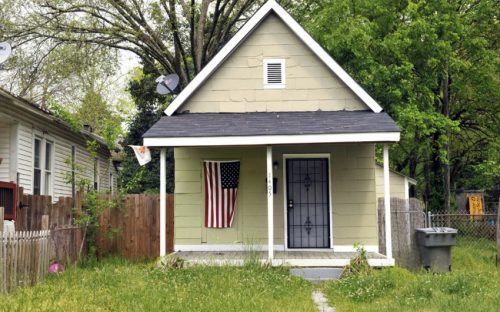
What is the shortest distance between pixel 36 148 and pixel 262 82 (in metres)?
7.94

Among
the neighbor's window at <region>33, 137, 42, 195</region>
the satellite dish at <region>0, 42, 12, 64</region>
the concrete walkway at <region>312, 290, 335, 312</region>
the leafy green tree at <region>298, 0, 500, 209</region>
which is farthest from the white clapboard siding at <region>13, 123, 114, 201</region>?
the leafy green tree at <region>298, 0, 500, 209</region>

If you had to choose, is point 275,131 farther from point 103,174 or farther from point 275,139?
point 103,174

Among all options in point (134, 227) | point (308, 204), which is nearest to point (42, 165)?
point (134, 227)

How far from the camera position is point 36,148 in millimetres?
16438

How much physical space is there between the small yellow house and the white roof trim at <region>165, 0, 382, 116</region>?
0.9 inches

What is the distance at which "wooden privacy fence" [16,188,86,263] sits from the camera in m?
11.2

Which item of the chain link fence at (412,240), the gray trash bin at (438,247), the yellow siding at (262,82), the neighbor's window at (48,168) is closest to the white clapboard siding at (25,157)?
the neighbor's window at (48,168)

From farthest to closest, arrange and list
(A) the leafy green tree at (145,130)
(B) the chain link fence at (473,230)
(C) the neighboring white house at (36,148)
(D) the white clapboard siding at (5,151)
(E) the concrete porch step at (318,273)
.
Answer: (A) the leafy green tree at (145,130) → (B) the chain link fence at (473,230) → (D) the white clapboard siding at (5,151) → (C) the neighboring white house at (36,148) → (E) the concrete porch step at (318,273)

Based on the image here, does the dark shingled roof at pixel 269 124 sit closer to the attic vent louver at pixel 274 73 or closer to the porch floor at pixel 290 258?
the attic vent louver at pixel 274 73

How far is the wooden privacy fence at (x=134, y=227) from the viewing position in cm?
1302

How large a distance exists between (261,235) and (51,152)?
8.68 meters

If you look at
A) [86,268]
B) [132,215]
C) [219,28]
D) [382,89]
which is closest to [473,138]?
[382,89]

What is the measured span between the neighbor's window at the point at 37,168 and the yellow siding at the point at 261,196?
5.85 metres

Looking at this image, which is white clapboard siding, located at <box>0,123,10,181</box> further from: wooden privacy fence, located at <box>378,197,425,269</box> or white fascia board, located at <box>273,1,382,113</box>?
wooden privacy fence, located at <box>378,197,425,269</box>
